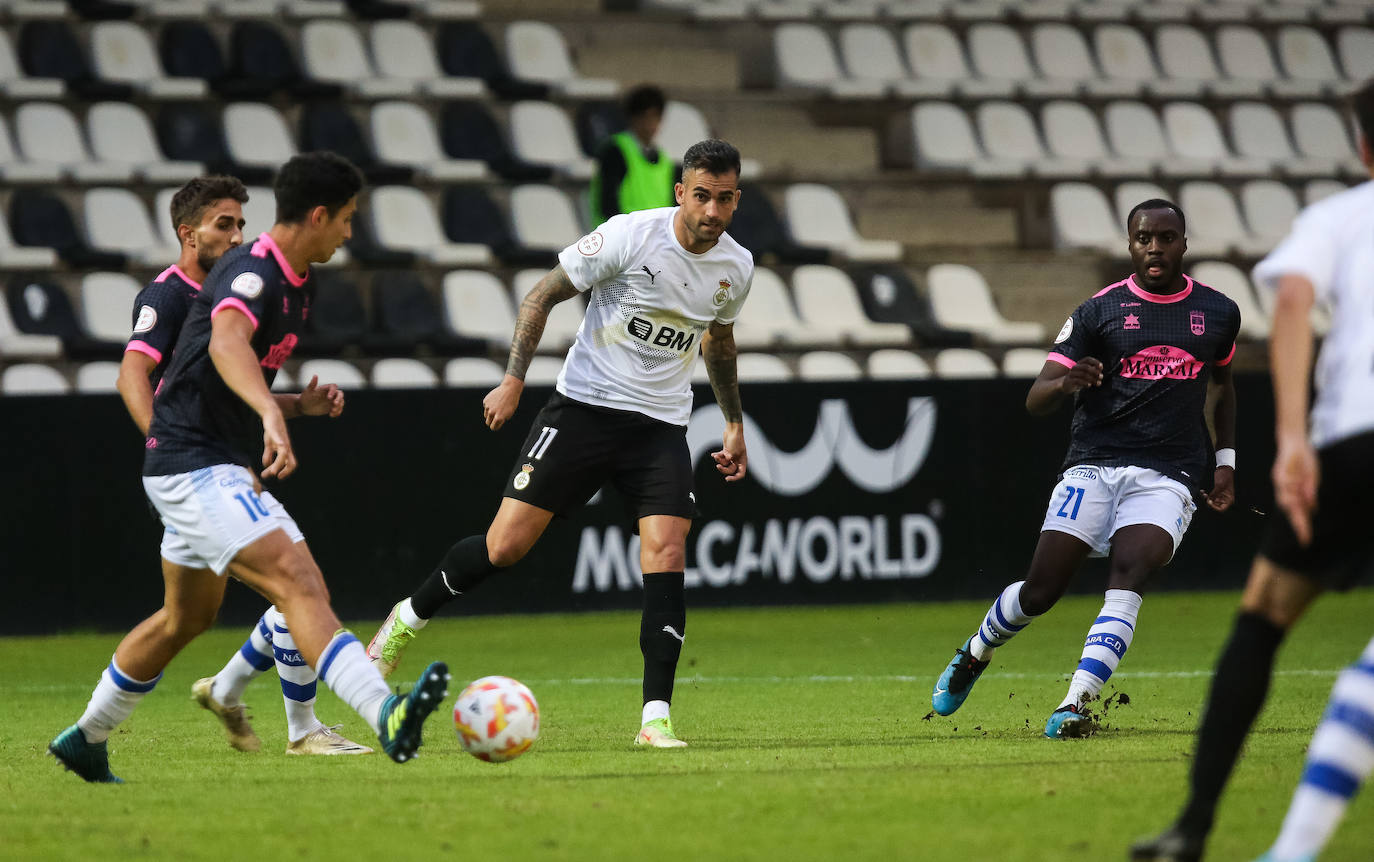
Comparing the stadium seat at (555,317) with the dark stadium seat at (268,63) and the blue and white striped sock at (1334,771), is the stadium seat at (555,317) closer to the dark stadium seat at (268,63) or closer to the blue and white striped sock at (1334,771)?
the dark stadium seat at (268,63)

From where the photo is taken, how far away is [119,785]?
19.5 feet

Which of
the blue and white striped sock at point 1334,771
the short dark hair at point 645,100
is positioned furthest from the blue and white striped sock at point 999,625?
the short dark hair at point 645,100

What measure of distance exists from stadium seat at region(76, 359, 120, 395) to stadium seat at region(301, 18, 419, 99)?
153 inches

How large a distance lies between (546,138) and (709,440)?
4802mm

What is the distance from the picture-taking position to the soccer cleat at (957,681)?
736cm

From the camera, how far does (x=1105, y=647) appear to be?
273 inches

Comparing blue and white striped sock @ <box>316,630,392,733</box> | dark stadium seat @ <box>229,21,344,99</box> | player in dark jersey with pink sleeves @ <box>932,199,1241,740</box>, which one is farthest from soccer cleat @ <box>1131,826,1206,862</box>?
dark stadium seat @ <box>229,21,344,99</box>

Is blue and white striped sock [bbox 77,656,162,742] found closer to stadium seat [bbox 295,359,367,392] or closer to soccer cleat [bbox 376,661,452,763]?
soccer cleat [bbox 376,661,452,763]

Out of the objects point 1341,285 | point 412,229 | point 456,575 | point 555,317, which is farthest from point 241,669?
point 412,229

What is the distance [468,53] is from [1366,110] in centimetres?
1345

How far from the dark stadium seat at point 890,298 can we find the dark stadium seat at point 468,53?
3.42 meters

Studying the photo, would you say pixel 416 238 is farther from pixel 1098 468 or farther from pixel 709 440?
pixel 1098 468

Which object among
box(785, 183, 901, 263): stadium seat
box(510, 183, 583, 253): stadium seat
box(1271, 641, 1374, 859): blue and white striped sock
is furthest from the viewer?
box(785, 183, 901, 263): stadium seat

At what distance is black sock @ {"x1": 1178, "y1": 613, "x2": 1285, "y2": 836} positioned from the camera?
13.4ft
